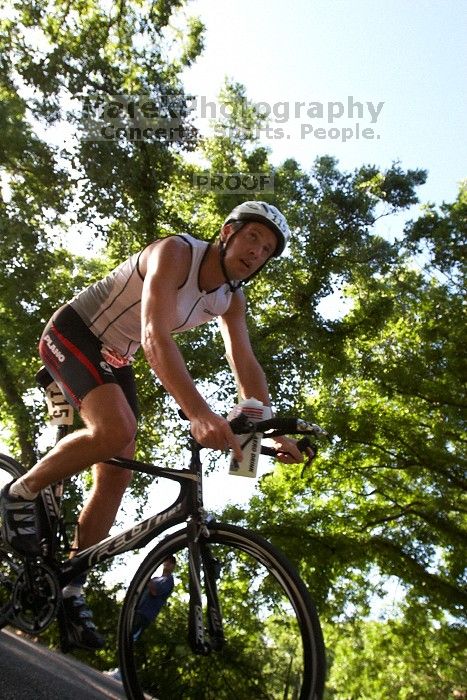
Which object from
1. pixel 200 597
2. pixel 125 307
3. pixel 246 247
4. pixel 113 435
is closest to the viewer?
pixel 200 597

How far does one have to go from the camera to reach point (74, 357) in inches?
132

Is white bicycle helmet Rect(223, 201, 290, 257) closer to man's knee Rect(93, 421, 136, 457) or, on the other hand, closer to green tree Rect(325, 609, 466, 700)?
man's knee Rect(93, 421, 136, 457)

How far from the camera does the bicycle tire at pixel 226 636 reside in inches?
102

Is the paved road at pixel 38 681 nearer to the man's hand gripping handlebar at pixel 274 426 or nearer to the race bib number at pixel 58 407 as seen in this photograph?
the race bib number at pixel 58 407

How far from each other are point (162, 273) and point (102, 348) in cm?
75

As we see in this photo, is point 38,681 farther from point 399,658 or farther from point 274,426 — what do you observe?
point 399,658

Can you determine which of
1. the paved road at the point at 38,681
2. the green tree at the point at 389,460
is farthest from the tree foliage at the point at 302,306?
the paved road at the point at 38,681

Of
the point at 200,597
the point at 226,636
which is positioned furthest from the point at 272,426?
the point at 226,636

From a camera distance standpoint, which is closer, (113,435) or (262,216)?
(113,435)

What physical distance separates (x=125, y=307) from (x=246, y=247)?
723mm

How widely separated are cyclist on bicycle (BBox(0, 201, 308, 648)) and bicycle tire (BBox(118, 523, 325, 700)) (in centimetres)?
29

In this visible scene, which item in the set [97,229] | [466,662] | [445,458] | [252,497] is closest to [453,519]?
[445,458]

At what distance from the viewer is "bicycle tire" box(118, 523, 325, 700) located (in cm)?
A: 258

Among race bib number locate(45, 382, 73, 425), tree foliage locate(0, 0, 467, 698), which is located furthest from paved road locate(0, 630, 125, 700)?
tree foliage locate(0, 0, 467, 698)
